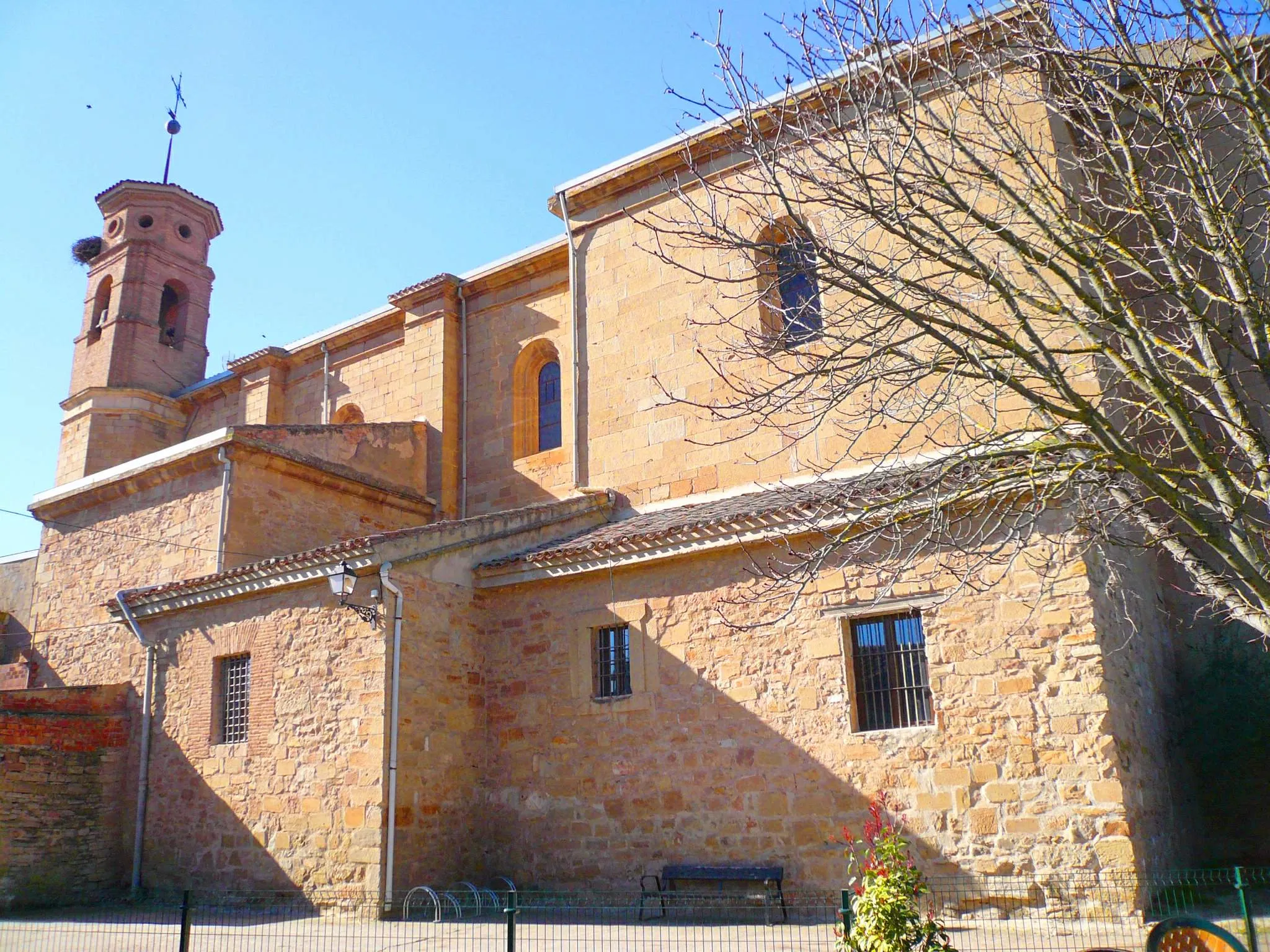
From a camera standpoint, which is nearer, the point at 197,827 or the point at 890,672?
the point at 890,672

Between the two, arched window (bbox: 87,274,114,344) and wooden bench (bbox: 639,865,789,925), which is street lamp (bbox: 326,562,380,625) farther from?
arched window (bbox: 87,274,114,344)

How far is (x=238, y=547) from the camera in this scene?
13953 mm

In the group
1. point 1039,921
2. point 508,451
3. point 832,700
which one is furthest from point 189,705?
point 1039,921

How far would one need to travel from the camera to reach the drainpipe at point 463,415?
17109 mm

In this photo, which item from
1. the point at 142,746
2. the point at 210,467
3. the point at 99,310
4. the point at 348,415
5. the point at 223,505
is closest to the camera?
the point at 142,746

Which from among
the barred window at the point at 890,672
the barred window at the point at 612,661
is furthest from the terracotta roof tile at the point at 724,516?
the barred window at the point at 890,672

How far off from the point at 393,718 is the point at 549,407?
286 inches

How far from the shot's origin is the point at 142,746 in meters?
12.9

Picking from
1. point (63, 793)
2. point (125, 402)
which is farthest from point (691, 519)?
point (125, 402)

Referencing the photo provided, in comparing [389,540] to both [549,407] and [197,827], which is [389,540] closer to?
[197,827]

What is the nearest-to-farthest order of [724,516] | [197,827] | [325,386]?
[724,516]
[197,827]
[325,386]

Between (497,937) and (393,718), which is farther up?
(393,718)

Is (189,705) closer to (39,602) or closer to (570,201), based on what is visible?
(39,602)

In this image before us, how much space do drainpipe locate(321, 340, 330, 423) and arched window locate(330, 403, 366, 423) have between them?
0.17m
